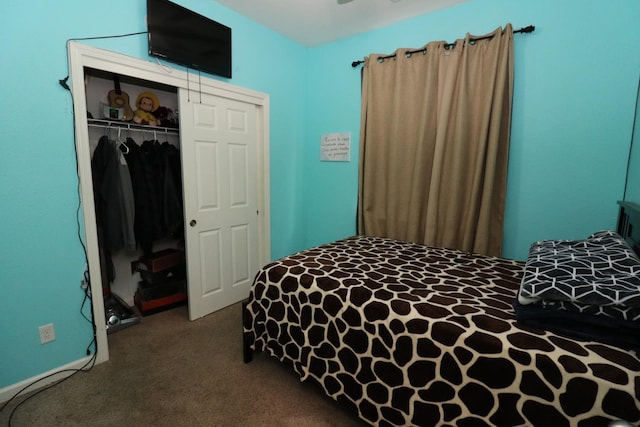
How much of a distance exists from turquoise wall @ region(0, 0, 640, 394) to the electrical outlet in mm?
29

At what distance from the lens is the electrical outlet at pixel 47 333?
1719 mm

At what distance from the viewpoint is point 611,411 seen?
88cm

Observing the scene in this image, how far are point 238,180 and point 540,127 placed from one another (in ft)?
7.77

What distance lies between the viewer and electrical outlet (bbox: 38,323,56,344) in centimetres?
172

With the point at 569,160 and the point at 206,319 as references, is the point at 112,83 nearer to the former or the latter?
the point at 206,319

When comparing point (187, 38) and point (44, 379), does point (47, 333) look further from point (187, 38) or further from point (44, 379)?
point (187, 38)

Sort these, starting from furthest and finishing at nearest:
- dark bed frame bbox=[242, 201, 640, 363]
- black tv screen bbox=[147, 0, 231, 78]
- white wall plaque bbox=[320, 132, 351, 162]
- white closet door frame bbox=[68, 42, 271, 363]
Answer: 1. white wall plaque bbox=[320, 132, 351, 162]
2. black tv screen bbox=[147, 0, 231, 78]
3. white closet door frame bbox=[68, 42, 271, 363]
4. dark bed frame bbox=[242, 201, 640, 363]

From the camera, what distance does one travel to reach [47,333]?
68.4 inches

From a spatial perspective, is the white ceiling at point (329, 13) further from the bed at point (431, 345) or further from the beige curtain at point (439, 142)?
the bed at point (431, 345)

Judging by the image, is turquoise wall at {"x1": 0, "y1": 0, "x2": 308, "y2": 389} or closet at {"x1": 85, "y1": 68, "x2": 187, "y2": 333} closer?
turquoise wall at {"x1": 0, "y1": 0, "x2": 308, "y2": 389}

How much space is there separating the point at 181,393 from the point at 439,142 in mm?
2396

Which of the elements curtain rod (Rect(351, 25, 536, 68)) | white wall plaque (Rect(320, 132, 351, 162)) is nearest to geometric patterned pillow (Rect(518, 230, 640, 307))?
curtain rod (Rect(351, 25, 536, 68))

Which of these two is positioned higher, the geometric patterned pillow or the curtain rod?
the curtain rod

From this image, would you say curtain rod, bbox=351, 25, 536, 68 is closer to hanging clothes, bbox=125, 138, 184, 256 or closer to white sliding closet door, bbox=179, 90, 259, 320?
white sliding closet door, bbox=179, 90, 259, 320
